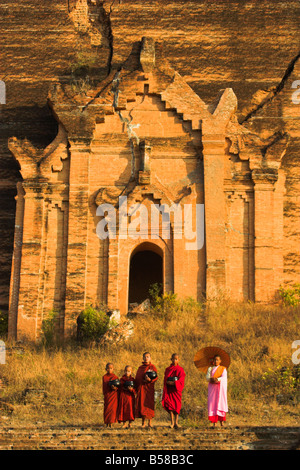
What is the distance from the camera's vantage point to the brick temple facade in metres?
23.2

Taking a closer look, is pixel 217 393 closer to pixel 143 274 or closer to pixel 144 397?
pixel 144 397

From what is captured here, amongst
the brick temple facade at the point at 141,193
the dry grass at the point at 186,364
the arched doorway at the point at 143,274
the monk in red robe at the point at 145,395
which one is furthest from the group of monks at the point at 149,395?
the arched doorway at the point at 143,274

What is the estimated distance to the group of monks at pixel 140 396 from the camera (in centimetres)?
1483

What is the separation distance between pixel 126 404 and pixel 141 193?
9859 millimetres

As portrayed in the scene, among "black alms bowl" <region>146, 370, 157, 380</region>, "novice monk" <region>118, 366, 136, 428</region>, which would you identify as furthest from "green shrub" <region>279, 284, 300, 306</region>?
"novice monk" <region>118, 366, 136, 428</region>

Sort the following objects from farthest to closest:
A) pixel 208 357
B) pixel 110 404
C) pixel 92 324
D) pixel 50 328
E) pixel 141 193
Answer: pixel 141 193
pixel 50 328
pixel 92 324
pixel 208 357
pixel 110 404

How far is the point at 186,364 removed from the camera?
18938 millimetres

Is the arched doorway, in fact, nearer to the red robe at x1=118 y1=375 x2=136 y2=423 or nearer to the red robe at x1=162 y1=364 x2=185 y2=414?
the red robe at x1=118 y1=375 x2=136 y2=423

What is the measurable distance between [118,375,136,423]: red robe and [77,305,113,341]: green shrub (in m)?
6.37

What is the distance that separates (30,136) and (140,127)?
4149 mm

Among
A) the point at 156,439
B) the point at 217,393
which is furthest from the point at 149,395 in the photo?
the point at 156,439

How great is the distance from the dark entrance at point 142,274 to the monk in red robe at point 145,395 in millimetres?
13910
